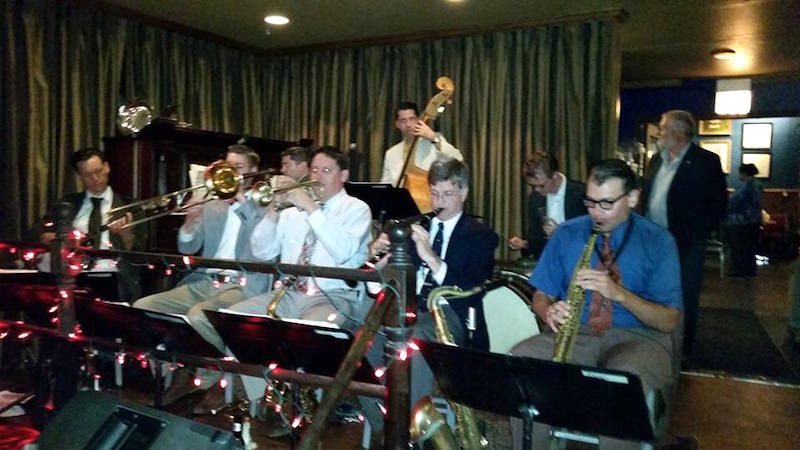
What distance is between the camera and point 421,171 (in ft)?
15.7

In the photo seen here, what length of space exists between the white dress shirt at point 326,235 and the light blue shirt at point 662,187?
2.04 metres

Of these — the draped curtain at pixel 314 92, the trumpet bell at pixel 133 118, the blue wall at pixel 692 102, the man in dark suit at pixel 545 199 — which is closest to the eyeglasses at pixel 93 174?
the trumpet bell at pixel 133 118

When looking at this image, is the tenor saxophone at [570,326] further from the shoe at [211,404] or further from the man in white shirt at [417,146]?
the man in white shirt at [417,146]

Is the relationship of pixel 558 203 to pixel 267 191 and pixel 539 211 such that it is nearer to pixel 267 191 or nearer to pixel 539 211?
pixel 539 211

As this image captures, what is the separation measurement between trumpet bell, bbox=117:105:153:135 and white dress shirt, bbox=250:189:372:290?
1808 millimetres

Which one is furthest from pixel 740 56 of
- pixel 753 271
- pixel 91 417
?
→ pixel 91 417

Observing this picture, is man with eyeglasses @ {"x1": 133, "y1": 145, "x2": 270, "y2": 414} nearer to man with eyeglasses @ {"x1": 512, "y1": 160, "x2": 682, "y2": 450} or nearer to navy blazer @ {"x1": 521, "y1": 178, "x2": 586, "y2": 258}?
man with eyeglasses @ {"x1": 512, "y1": 160, "x2": 682, "y2": 450}

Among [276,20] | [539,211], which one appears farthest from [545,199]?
[276,20]

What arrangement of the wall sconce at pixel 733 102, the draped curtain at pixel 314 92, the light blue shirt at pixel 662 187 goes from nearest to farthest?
the light blue shirt at pixel 662 187
the draped curtain at pixel 314 92
the wall sconce at pixel 733 102

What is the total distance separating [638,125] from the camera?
9742 millimetres

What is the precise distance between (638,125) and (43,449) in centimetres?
906

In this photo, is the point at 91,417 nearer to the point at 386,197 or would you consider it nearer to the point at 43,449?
the point at 43,449

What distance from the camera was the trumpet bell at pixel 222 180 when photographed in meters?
Result: 3.49

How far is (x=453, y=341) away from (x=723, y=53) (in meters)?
5.91
